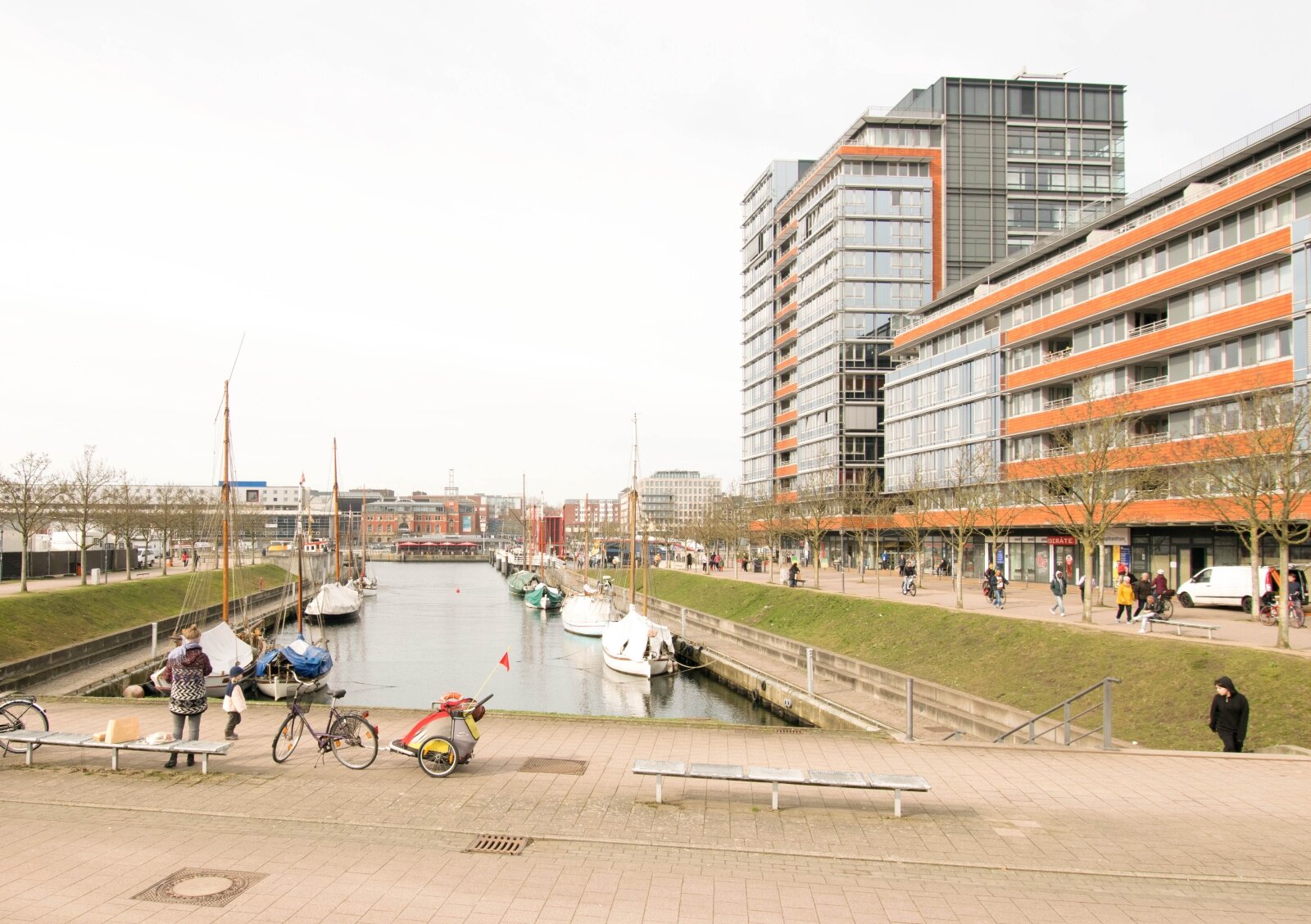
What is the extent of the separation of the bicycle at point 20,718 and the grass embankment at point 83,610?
64.2 ft

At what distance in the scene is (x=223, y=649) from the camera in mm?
33656

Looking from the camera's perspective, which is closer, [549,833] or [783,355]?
Result: [549,833]

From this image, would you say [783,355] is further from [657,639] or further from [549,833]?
[549,833]

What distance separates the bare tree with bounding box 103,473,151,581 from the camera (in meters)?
60.8

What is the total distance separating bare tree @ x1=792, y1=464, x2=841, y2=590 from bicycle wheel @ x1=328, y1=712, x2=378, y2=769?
44.2m

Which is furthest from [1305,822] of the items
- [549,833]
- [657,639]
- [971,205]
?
[971,205]

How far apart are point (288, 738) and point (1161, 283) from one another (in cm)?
4424

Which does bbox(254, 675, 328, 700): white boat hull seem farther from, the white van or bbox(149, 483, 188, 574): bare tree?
bbox(149, 483, 188, 574): bare tree

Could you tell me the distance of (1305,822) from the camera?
10688 millimetres

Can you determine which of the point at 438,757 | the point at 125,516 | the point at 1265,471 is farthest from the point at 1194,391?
the point at 125,516

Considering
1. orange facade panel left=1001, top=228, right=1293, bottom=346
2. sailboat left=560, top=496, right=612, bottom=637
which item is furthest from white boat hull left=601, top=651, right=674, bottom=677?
orange facade panel left=1001, top=228, right=1293, bottom=346

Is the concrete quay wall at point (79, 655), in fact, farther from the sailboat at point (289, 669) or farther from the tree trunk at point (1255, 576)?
the tree trunk at point (1255, 576)

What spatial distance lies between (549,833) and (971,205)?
83.9 m

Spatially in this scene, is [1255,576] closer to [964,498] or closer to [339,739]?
[964,498]
